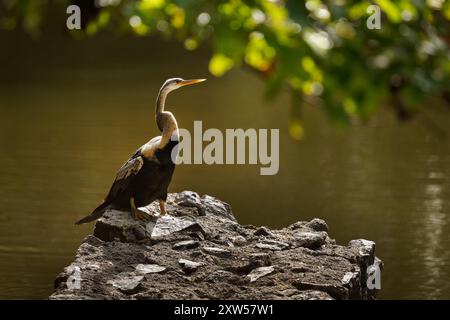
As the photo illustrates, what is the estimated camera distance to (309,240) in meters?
9.57

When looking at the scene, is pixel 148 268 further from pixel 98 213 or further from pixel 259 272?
pixel 98 213

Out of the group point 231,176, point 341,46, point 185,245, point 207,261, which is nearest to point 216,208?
point 185,245

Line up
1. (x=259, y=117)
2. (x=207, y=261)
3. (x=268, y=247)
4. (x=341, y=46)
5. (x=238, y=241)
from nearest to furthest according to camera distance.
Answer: (x=341, y=46)
(x=207, y=261)
(x=268, y=247)
(x=238, y=241)
(x=259, y=117)

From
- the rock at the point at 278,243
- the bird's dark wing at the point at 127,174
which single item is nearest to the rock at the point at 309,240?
the rock at the point at 278,243

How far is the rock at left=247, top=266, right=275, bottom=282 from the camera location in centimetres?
834

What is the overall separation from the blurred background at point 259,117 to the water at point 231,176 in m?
0.04

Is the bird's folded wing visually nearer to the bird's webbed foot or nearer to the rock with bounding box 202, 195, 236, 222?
the bird's webbed foot

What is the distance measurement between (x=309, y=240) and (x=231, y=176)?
926cm

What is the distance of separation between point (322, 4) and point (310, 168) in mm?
16277

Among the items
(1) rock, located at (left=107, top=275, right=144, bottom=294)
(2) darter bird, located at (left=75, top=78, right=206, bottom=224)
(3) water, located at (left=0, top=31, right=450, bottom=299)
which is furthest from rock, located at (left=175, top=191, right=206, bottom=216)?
(1) rock, located at (left=107, top=275, right=144, bottom=294)

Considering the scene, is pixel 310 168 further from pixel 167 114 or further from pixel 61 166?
pixel 167 114

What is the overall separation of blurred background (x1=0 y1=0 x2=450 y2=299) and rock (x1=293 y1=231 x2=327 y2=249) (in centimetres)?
113

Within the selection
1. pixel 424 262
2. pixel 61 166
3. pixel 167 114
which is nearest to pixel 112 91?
pixel 61 166

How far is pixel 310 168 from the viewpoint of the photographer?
20.0 metres
